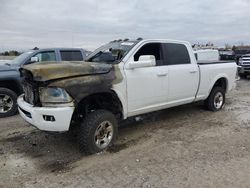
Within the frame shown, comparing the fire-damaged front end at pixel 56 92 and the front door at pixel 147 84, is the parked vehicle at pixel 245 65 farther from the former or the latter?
the fire-damaged front end at pixel 56 92

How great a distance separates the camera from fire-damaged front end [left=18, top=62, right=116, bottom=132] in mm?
4293

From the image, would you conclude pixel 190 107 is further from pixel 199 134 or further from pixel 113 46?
pixel 113 46

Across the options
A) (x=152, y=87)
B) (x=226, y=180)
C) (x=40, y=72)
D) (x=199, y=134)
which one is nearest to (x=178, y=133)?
(x=199, y=134)

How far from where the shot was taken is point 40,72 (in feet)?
14.1

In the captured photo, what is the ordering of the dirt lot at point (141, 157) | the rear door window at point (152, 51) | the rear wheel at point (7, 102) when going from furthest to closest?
the rear wheel at point (7, 102) < the rear door window at point (152, 51) < the dirt lot at point (141, 157)

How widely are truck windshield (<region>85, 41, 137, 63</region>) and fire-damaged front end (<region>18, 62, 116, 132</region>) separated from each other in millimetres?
976

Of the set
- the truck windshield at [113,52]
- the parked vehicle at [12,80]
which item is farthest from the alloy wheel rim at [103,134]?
the parked vehicle at [12,80]

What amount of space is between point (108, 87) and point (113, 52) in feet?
3.63

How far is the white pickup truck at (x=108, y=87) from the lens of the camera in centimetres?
435

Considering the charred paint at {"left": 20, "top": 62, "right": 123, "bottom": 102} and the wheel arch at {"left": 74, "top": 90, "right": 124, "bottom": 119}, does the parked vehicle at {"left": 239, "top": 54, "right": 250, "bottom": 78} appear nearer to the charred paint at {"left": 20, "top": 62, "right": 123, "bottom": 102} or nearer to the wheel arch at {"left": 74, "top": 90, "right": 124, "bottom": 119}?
the wheel arch at {"left": 74, "top": 90, "right": 124, "bottom": 119}

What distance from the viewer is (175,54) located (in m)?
6.38

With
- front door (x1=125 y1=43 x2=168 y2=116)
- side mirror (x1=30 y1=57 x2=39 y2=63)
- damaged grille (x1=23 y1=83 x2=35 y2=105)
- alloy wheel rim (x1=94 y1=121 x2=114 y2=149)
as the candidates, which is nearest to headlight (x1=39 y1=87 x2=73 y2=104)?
damaged grille (x1=23 y1=83 x2=35 y2=105)

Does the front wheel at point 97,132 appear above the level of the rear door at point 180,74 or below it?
below

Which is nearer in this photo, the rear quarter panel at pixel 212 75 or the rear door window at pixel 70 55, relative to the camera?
the rear quarter panel at pixel 212 75
